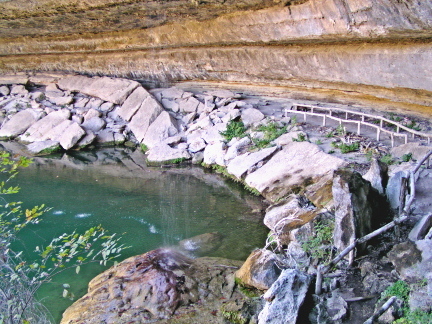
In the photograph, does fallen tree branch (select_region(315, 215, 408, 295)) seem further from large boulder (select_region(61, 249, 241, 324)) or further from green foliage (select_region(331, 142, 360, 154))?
green foliage (select_region(331, 142, 360, 154))

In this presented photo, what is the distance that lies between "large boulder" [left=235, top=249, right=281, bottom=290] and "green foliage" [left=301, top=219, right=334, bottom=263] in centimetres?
53

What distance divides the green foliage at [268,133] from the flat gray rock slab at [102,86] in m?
6.26

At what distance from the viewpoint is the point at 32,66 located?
60.0 feet

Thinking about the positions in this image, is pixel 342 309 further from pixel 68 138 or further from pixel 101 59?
pixel 101 59

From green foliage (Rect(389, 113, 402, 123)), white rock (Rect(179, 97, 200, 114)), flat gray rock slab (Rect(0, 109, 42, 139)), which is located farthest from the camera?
flat gray rock slab (Rect(0, 109, 42, 139))

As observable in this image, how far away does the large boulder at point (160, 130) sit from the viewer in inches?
502

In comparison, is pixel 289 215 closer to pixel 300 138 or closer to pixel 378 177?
pixel 378 177

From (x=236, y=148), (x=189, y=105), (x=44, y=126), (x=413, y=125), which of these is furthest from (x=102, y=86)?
(x=413, y=125)

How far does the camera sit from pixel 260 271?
5355 mm

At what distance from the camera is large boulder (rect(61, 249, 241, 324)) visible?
522cm

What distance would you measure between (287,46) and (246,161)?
327 centimetres

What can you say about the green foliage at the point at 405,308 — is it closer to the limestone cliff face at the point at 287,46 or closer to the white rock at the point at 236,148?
the limestone cliff face at the point at 287,46

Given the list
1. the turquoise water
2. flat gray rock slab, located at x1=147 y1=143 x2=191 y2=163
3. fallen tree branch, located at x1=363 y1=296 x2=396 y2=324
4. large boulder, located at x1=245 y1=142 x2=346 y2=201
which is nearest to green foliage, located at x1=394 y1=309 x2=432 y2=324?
fallen tree branch, located at x1=363 y1=296 x2=396 y2=324

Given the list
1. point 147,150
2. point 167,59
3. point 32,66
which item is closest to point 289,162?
point 147,150
